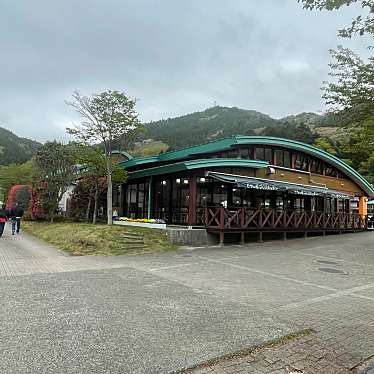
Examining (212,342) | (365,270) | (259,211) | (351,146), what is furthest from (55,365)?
(351,146)

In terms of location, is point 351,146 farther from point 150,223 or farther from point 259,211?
point 150,223

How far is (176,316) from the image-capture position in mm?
4938

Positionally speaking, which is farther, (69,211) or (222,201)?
(69,211)

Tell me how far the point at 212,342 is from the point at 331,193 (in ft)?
59.2

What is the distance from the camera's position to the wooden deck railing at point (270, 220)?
564 inches

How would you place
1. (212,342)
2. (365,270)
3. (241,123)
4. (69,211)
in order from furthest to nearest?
(241,123)
(69,211)
(365,270)
(212,342)

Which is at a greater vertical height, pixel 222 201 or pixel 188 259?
pixel 222 201

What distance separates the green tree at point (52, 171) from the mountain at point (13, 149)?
1440 inches

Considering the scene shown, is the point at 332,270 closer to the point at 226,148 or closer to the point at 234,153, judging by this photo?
the point at 226,148

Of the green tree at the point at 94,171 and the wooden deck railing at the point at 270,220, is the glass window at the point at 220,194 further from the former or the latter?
the green tree at the point at 94,171

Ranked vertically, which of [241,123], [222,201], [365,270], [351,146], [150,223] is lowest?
[365,270]

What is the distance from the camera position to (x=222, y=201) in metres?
16.7

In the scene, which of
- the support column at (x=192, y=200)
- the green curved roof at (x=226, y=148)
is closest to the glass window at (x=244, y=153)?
the green curved roof at (x=226, y=148)

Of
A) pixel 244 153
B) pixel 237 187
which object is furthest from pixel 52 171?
pixel 244 153
